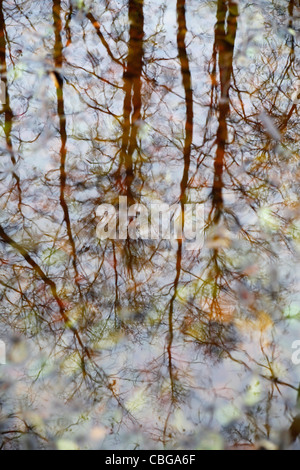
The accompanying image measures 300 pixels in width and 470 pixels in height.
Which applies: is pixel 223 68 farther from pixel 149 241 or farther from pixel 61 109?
pixel 149 241

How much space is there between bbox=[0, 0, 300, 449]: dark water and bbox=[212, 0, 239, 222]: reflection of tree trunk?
0.04 ft

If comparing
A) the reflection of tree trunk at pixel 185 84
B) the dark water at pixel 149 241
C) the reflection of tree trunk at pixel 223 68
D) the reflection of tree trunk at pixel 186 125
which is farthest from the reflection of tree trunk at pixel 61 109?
the reflection of tree trunk at pixel 223 68

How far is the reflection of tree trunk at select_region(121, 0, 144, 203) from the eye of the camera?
2.24 meters

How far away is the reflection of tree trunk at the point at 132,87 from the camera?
88.2 inches

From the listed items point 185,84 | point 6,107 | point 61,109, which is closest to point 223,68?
point 185,84

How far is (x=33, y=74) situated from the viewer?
2633 mm

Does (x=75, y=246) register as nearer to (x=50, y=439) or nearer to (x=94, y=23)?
(x=50, y=439)

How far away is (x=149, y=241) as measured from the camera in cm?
192

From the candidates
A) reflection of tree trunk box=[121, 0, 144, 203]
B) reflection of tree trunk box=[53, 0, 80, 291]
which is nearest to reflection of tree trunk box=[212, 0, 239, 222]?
reflection of tree trunk box=[121, 0, 144, 203]

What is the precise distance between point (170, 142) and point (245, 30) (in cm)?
118

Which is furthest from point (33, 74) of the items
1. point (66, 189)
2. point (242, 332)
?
point (242, 332)

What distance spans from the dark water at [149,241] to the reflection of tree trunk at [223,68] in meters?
0.01

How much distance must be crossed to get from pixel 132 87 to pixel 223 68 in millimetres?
574

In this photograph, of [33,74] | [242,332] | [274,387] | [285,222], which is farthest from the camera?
[33,74]
